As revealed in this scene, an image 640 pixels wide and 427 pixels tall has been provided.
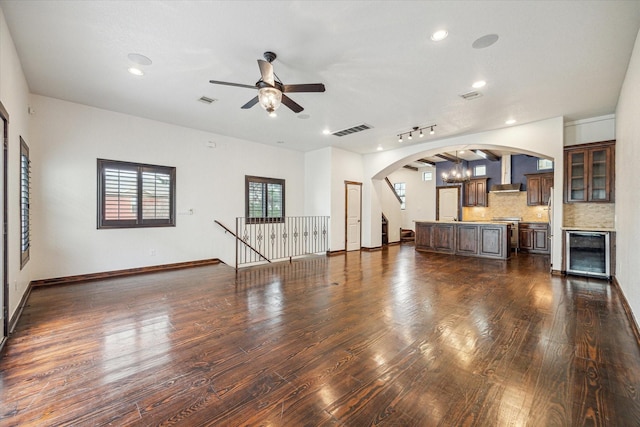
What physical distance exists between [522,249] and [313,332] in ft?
29.3

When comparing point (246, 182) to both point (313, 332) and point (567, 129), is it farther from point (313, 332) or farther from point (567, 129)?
point (567, 129)

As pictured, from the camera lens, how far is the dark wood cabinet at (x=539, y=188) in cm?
876

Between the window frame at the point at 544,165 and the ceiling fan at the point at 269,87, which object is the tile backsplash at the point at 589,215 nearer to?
the window frame at the point at 544,165

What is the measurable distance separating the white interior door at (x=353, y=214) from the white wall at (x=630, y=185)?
5834 millimetres

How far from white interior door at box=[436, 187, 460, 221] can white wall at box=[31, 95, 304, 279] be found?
311 inches

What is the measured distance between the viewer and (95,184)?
5234mm

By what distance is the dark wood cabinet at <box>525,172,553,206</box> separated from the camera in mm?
8758

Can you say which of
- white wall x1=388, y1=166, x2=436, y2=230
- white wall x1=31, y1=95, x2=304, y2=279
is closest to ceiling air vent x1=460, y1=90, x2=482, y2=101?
white wall x1=31, y1=95, x2=304, y2=279

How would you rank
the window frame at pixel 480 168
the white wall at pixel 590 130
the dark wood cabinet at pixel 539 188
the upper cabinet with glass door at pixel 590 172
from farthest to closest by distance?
the window frame at pixel 480 168
the dark wood cabinet at pixel 539 188
the white wall at pixel 590 130
the upper cabinet with glass door at pixel 590 172

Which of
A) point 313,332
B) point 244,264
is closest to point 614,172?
point 313,332

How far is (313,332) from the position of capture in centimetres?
291

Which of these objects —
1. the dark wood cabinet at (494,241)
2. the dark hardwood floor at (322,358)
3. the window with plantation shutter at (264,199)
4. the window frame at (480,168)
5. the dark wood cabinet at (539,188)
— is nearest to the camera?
the dark hardwood floor at (322,358)

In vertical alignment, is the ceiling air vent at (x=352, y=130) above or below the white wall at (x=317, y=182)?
above

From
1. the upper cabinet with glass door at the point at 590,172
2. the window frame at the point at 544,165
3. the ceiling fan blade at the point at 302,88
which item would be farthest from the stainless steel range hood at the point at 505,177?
the ceiling fan blade at the point at 302,88
